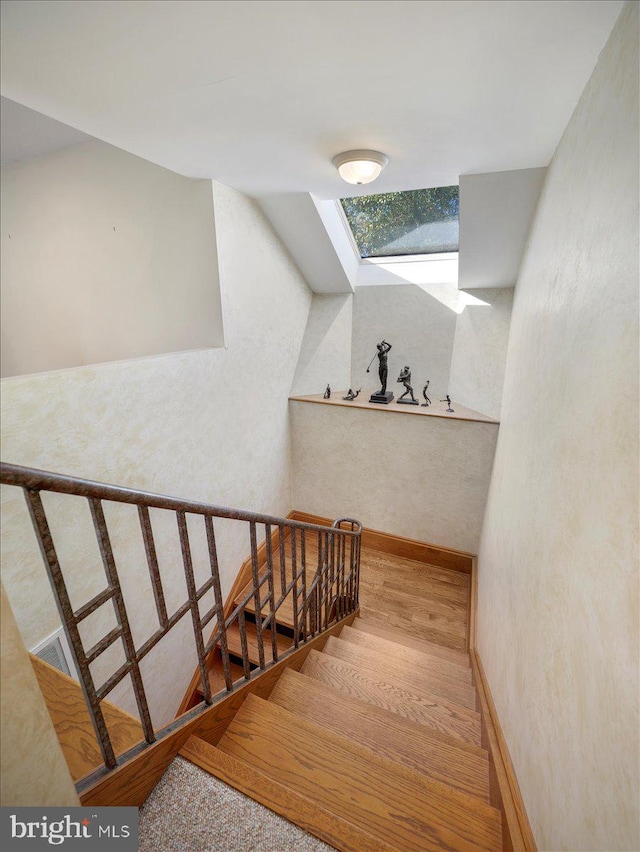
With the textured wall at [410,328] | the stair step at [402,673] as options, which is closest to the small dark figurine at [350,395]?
the textured wall at [410,328]

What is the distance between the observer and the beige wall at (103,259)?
2385 millimetres

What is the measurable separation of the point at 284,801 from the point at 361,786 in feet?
1.12

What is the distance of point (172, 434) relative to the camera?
2262 mm

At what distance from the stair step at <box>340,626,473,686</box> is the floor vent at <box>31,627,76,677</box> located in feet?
5.62

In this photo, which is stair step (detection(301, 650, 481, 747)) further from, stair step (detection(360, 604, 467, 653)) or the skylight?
the skylight

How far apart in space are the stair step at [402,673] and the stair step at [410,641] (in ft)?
1.23

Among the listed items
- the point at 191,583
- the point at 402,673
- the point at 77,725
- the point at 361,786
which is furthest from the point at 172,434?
the point at 402,673

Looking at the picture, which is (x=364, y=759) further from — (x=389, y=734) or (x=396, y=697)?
(x=396, y=697)

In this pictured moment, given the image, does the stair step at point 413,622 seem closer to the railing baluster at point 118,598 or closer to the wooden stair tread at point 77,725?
the wooden stair tread at point 77,725

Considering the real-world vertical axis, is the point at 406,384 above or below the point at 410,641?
above

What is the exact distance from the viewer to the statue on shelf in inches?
144

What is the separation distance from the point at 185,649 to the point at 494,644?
200 centimetres

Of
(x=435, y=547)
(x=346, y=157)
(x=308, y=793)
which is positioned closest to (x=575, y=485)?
(x=308, y=793)

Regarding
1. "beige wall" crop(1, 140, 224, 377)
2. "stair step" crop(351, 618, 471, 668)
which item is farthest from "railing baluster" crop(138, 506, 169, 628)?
"stair step" crop(351, 618, 471, 668)
